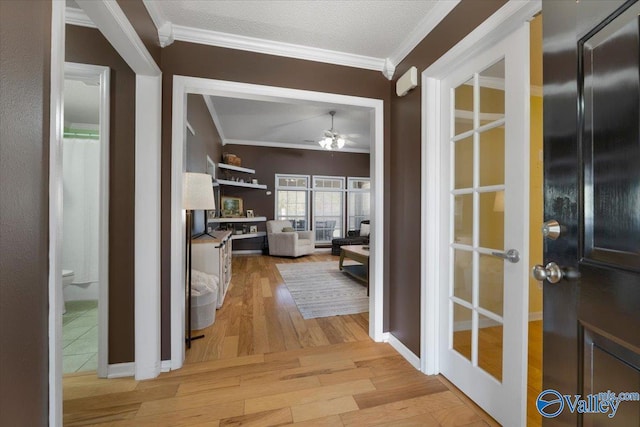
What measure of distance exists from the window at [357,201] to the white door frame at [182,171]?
541cm

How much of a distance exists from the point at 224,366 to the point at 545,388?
6.16 feet

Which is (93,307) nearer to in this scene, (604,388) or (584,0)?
(604,388)

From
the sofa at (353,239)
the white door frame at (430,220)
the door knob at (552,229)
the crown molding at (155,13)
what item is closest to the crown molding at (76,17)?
the crown molding at (155,13)

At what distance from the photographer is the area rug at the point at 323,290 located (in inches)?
119

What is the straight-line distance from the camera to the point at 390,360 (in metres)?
2.03

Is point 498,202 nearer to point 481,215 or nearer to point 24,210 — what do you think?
point 481,215

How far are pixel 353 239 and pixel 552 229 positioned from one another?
5.49 metres

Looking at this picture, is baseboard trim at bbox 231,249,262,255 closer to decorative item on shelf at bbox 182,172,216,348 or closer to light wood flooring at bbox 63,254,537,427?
light wood flooring at bbox 63,254,537,427

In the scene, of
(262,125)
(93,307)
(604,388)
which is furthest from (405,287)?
(262,125)

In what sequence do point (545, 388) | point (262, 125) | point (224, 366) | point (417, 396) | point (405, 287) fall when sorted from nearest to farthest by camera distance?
point (545, 388)
point (417, 396)
point (224, 366)
point (405, 287)
point (262, 125)

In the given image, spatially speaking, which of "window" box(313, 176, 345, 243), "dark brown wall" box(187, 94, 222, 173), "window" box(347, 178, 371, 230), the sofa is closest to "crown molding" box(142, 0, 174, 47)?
"dark brown wall" box(187, 94, 222, 173)

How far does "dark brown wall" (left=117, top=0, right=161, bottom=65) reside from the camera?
1.38 m

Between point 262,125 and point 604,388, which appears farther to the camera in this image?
point 262,125

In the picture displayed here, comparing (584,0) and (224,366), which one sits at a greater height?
(584,0)
